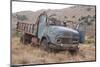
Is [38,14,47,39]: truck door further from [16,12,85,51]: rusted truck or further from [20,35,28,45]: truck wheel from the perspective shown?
[20,35,28,45]: truck wheel

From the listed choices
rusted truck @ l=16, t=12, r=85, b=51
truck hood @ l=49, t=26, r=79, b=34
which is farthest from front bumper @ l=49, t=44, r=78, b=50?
truck hood @ l=49, t=26, r=79, b=34

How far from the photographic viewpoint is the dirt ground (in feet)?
7.39

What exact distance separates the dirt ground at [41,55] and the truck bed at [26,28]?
12 cm

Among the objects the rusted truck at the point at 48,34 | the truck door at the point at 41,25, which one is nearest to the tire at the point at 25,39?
the rusted truck at the point at 48,34

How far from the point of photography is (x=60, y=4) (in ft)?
8.00

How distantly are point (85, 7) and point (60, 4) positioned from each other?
13.6 inches

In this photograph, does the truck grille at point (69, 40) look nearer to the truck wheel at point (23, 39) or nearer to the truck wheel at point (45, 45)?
the truck wheel at point (45, 45)

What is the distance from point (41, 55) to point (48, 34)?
0.26 metres

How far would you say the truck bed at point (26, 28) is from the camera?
2270 mm

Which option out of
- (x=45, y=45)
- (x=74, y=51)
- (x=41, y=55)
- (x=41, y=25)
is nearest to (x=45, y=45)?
(x=45, y=45)

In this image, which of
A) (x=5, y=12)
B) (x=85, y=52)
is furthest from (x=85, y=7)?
(x=5, y=12)

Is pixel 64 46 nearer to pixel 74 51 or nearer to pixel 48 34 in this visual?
pixel 74 51

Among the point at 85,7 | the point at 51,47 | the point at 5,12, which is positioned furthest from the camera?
the point at 85,7

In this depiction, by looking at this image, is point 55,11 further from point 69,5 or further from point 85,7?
point 85,7
